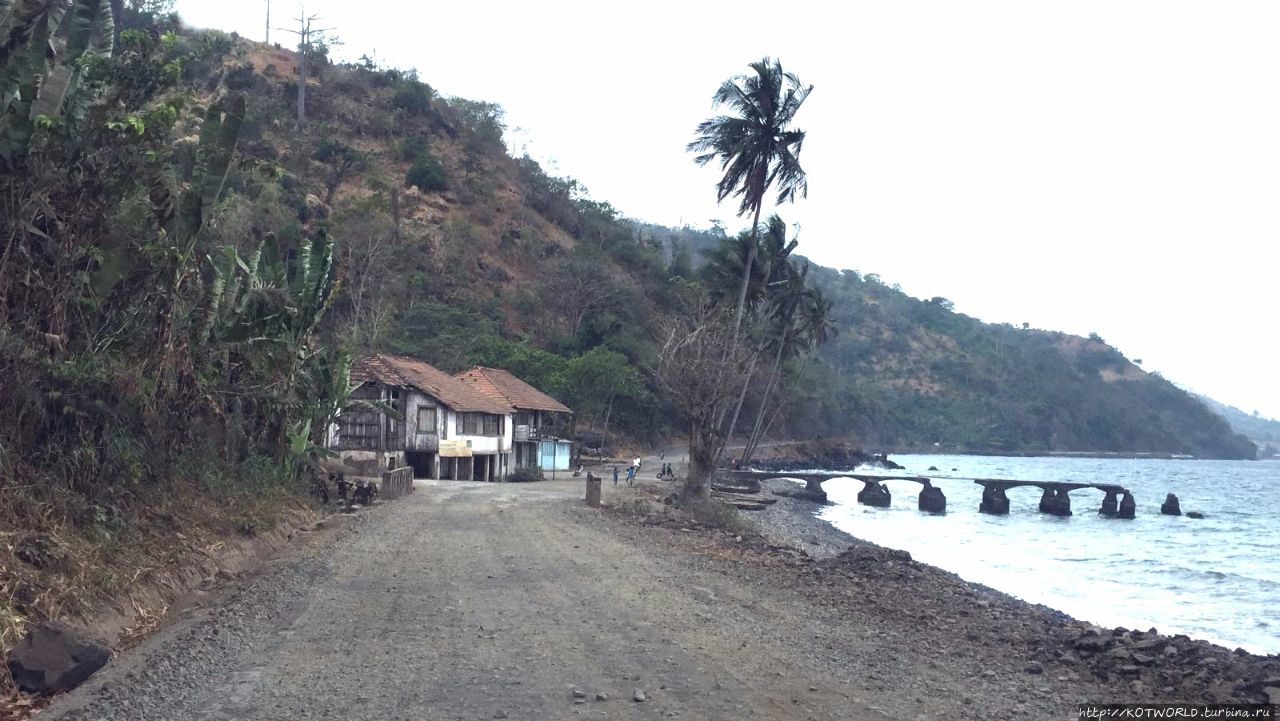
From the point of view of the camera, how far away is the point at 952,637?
Result: 1176 cm

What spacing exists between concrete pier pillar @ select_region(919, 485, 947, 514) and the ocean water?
4.16 ft

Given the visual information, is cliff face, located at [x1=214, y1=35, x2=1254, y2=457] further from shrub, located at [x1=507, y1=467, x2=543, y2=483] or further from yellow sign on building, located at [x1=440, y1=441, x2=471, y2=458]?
shrub, located at [x1=507, y1=467, x2=543, y2=483]

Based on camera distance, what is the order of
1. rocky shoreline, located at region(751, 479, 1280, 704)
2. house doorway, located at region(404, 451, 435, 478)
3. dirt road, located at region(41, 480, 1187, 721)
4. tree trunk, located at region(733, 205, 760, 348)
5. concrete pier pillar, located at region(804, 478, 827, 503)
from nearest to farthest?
1. dirt road, located at region(41, 480, 1187, 721)
2. rocky shoreline, located at region(751, 479, 1280, 704)
3. tree trunk, located at region(733, 205, 760, 348)
4. house doorway, located at region(404, 451, 435, 478)
5. concrete pier pillar, located at region(804, 478, 827, 503)

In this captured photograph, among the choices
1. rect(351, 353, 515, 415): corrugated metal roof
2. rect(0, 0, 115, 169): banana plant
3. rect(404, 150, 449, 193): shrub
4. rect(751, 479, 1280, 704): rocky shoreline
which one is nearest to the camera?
rect(751, 479, 1280, 704): rocky shoreline

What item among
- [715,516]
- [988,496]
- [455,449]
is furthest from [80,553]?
[988,496]

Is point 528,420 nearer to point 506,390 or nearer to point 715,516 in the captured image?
point 506,390

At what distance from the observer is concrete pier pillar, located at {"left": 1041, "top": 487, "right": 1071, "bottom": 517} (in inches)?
2223

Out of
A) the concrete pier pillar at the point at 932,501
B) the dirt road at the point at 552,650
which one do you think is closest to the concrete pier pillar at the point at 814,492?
the concrete pier pillar at the point at 932,501

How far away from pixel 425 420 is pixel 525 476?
23.1 ft

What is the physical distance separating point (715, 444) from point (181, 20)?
6538cm

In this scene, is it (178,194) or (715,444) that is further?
(715,444)

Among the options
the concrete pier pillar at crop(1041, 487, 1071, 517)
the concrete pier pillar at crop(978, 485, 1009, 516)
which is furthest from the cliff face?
the concrete pier pillar at crop(1041, 487, 1071, 517)

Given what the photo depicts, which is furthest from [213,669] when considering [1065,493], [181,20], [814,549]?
[181,20]

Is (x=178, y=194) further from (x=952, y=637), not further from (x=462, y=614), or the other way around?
(x=952, y=637)
